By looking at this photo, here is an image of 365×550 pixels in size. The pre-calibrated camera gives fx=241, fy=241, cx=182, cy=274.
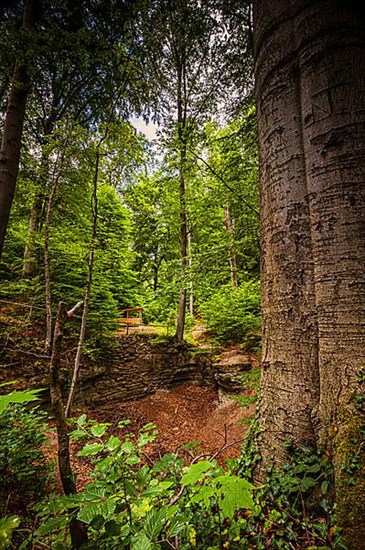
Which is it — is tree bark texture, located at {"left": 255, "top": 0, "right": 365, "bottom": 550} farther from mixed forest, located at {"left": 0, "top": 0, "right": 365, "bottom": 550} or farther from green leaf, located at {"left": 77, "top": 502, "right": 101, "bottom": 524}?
green leaf, located at {"left": 77, "top": 502, "right": 101, "bottom": 524}

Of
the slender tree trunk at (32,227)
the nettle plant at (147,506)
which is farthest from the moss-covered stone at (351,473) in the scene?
the slender tree trunk at (32,227)

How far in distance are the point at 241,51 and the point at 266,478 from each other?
552 centimetres

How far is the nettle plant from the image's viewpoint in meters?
0.88

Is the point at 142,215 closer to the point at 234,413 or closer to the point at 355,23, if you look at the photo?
the point at 234,413

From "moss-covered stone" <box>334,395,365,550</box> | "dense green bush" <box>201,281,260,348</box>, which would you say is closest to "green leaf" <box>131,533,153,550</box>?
"moss-covered stone" <box>334,395,365,550</box>

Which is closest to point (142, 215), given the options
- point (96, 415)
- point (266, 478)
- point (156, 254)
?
point (156, 254)

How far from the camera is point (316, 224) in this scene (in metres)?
1.44

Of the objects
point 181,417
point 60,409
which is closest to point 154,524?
point 60,409

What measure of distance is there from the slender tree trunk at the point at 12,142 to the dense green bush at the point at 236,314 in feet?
20.2

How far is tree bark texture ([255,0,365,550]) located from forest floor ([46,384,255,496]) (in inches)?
157

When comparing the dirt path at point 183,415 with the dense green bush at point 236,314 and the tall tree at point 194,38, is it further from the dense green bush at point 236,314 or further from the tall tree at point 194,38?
the tall tree at point 194,38

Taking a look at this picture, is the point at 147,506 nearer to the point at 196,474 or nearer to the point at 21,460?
the point at 196,474

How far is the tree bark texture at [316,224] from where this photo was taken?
1267mm

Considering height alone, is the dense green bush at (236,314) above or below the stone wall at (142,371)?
above
